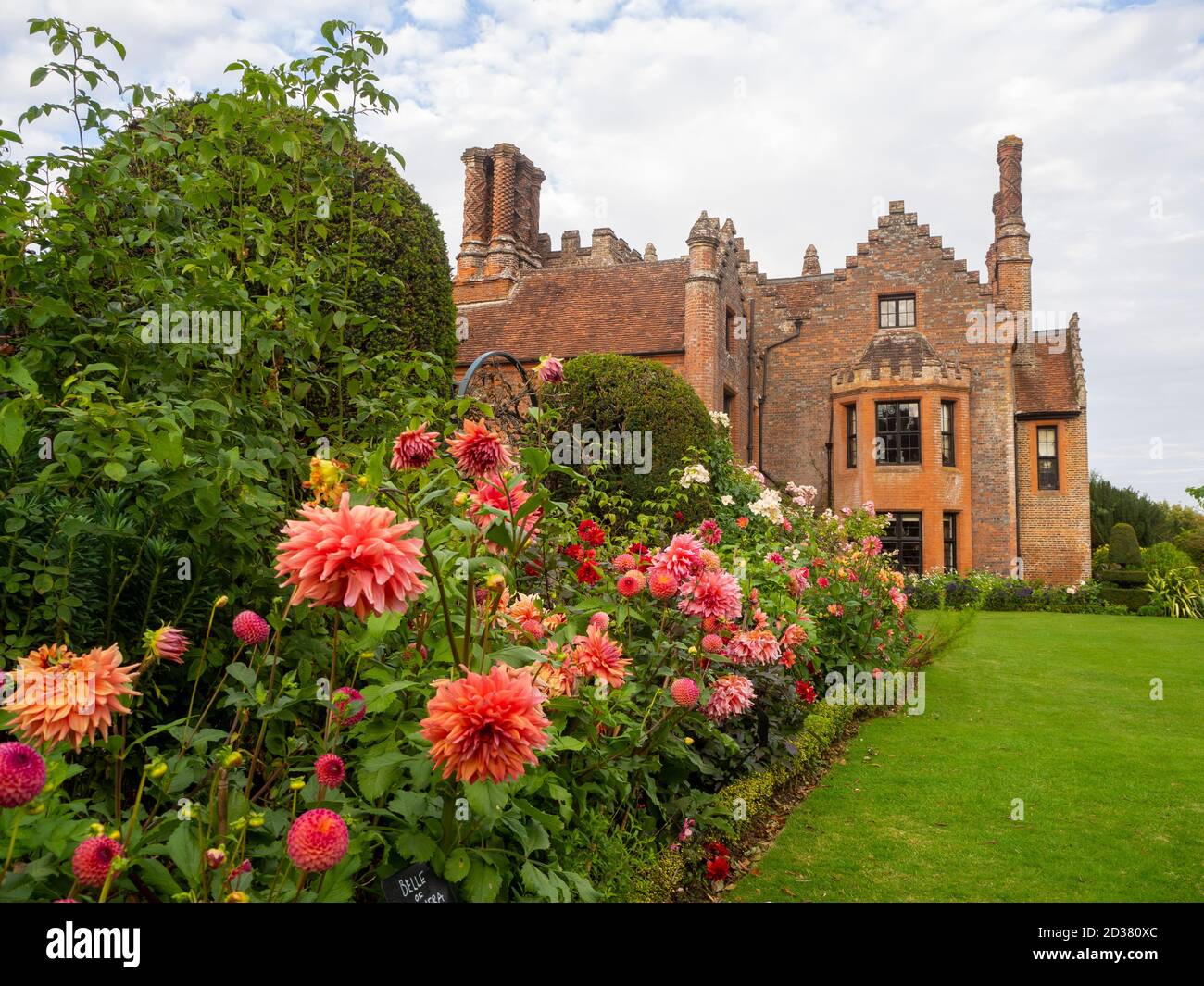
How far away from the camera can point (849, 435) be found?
2381 centimetres

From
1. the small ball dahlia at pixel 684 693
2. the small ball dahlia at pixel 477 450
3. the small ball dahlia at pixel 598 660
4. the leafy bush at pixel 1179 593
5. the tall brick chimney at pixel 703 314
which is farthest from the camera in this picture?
the tall brick chimney at pixel 703 314

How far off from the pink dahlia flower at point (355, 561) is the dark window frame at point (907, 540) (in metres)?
22.4

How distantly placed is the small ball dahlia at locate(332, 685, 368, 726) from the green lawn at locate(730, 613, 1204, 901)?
242cm

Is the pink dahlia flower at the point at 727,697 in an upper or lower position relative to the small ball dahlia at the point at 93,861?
lower

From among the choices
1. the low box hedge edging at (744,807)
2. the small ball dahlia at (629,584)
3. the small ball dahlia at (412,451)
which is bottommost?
the low box hedge edging at (744,807)

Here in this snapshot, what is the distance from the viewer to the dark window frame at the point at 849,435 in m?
23.6

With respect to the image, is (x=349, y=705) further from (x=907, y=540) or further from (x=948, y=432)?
(x=948, y=432)

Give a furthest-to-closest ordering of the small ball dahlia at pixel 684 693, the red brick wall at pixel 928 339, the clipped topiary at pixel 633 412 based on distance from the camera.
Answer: the red brick wall at pixel 928 339 → the clipped topiary at pixel 633 412 → the small ball dahlia at pixel 684 693

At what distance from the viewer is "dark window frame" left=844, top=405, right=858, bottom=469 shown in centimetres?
2362

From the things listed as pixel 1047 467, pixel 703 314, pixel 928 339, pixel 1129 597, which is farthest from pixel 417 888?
pixel 1047 467

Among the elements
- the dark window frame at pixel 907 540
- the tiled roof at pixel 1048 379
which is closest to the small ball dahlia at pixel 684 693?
the dark window frame at pixel 907 540

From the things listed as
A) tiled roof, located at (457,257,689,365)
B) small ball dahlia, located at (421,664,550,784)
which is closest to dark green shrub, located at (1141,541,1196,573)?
tiled roof, located at (457,257,689,365)

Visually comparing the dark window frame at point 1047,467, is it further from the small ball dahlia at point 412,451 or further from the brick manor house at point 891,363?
the small ball dahlia at point 412,451
